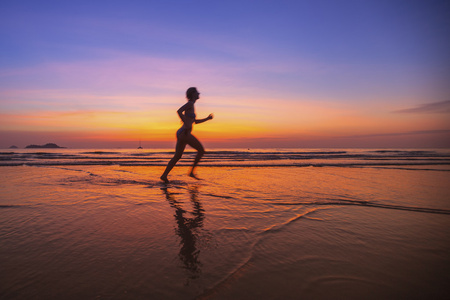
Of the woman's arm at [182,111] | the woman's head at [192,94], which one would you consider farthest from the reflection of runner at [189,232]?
the woman's head at [192,94]

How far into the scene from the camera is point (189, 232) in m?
2.87

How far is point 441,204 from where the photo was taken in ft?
14.8

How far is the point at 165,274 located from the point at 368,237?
7.61ft

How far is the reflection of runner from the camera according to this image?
2.05 metres

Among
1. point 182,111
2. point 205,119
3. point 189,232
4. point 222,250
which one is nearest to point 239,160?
point 205,119

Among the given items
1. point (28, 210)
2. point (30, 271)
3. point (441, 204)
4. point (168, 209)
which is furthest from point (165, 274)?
point (441, 204)

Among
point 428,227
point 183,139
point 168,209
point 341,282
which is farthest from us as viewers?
point 183,139

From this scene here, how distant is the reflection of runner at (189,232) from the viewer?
6.72 ft

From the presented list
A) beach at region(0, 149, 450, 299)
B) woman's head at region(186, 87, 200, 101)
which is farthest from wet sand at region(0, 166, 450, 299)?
woman's head at region(186, 87, 200, 101)

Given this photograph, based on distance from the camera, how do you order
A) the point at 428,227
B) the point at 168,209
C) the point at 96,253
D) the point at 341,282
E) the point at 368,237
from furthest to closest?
the point at 168,209
the point at 428,227
the point at 368,237
the point at 96,253
the point at 341,282

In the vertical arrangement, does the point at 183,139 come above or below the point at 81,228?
above

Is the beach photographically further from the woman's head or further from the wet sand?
the woman's head

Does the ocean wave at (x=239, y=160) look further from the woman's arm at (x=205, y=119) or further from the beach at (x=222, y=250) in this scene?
the beach at (x=222, y=250)

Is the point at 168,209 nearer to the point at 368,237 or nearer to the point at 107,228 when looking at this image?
the point at 107,228
